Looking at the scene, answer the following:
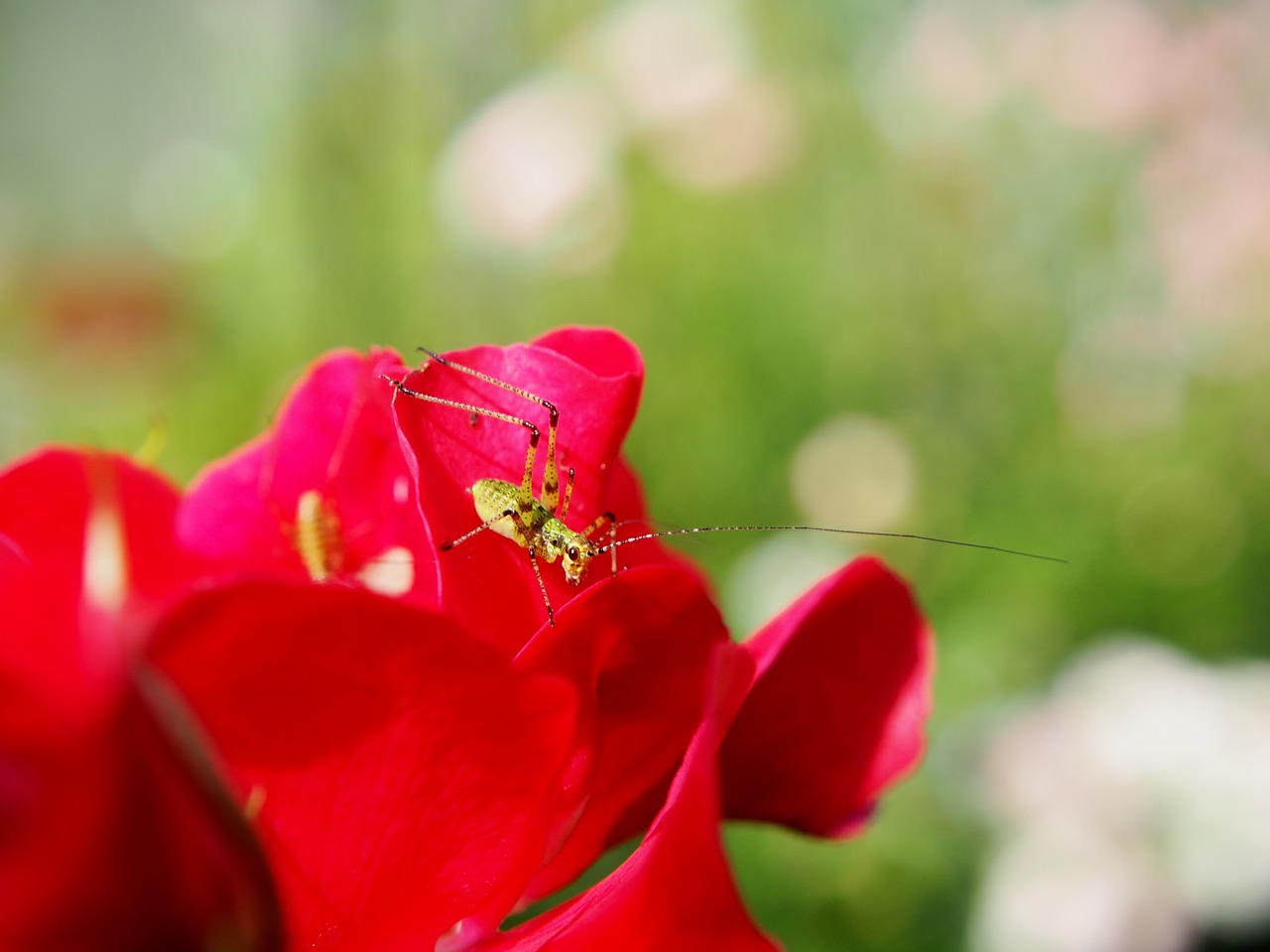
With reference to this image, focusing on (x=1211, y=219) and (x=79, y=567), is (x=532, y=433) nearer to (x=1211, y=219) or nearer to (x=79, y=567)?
(x=79, y=567)

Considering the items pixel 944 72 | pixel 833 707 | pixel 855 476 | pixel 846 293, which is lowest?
pixel 855 476

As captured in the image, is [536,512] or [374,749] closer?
[374,749]

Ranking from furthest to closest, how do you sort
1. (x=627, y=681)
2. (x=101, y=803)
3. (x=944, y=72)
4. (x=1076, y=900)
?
1. (x=944, y=72)
2. (x=1076, y=900)
3. (x=627, y=681)
4. (x=101, y=803)

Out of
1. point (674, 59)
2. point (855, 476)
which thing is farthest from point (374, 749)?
point (674, 59)

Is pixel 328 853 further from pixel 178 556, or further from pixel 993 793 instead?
pixel 993 793

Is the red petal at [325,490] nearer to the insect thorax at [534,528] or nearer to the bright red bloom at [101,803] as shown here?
the insect thorax at [534,528]

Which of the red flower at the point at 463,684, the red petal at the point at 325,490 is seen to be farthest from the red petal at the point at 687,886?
the red petal at the point at 325,490

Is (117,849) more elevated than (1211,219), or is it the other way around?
(117,849)
